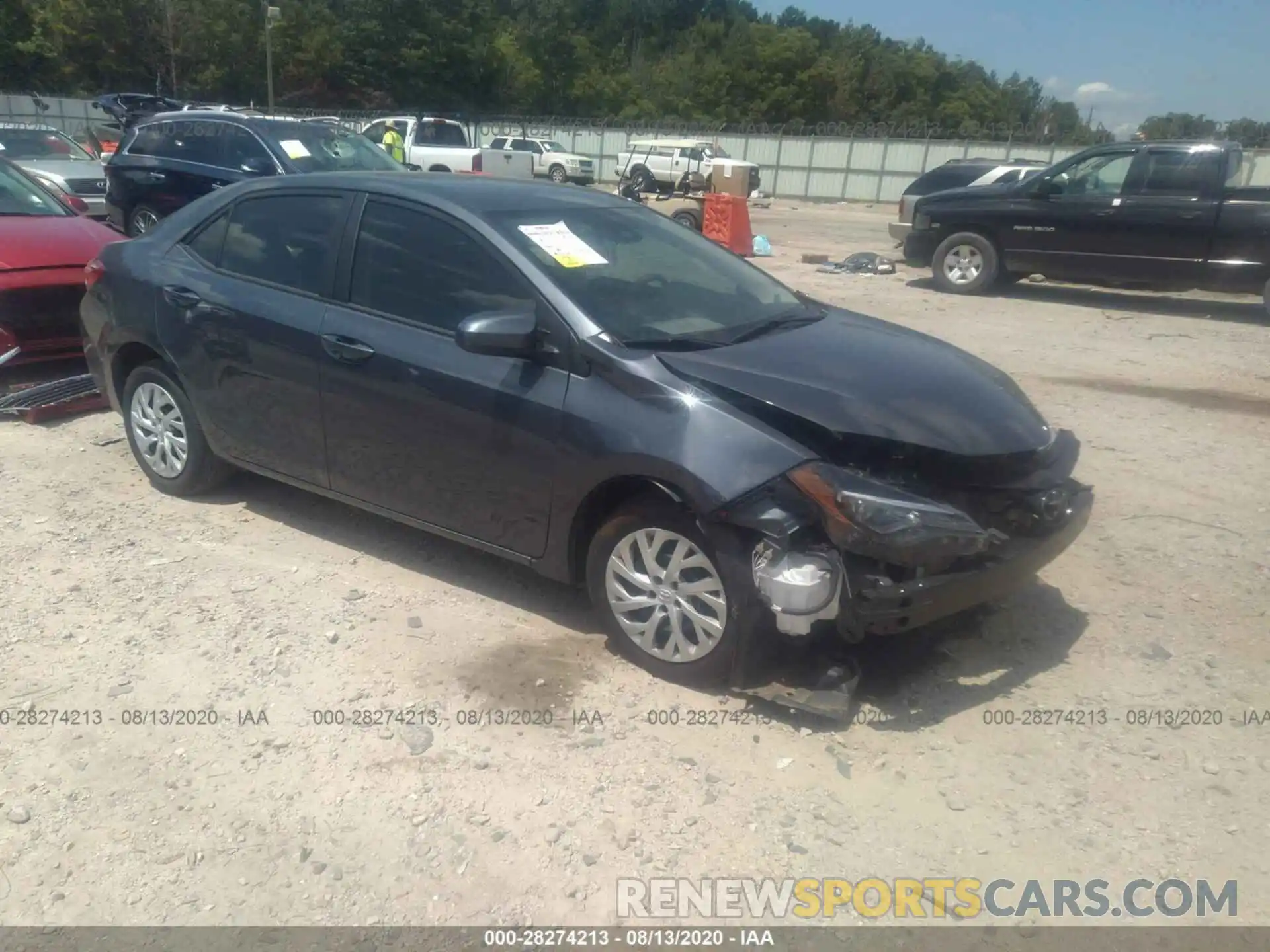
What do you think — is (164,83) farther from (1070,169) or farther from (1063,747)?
(1063,747)

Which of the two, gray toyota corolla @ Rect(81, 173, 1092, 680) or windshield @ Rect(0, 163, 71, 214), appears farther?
windshield @ Rect(0, 163, 71, 214)

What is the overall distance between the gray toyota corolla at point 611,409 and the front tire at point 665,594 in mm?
10

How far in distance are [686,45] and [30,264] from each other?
95937mm

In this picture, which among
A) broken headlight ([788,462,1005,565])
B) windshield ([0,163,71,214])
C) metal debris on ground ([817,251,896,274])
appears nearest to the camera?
broken headlight ([788,462,1005,565])

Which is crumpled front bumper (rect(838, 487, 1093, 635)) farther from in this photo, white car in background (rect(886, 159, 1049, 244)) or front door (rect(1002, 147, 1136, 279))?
white car in background (rect(886, 159, 1049, 244))

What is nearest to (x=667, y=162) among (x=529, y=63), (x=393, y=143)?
(x=393, y=143)

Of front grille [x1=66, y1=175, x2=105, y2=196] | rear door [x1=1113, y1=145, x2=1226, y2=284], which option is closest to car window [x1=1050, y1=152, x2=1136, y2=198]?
rear door [x1=1113, y1=145, x2=1226, y2=284]

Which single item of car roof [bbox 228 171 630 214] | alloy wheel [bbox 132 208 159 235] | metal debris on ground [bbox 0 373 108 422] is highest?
car roof [bbox 228 171 630 214]

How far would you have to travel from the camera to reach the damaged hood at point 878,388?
362 centimetres

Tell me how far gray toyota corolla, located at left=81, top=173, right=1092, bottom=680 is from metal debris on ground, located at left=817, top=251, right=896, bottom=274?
11059 millimetres

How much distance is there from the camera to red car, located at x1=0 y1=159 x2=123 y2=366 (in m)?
6.82

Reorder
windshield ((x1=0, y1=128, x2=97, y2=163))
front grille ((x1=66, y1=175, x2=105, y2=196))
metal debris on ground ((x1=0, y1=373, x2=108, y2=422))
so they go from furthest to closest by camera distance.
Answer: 1. windshield ((x1=0, y1=128, x2=97, y2=163))
2. front grille ((x1=66, y1=175, x2=105, y2=196))
3. metal debris on ground ((x1=0, y1=373, x2=108, y2=422))

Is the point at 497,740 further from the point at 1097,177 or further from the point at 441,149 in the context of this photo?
the point at 441,149

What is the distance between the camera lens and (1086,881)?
2.90 meters
